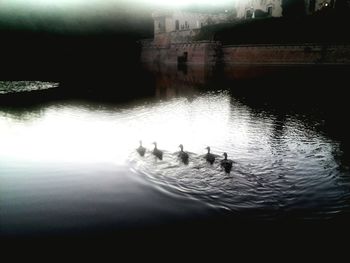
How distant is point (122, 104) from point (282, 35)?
104 ft

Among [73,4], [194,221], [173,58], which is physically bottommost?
[194,221]

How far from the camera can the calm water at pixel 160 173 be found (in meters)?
7.84

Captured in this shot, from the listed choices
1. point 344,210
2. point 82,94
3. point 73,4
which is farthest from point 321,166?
point 73,4

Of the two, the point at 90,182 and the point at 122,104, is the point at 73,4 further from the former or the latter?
the point at 90,182

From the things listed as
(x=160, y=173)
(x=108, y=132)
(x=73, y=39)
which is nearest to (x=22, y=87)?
(x=108, y=132)

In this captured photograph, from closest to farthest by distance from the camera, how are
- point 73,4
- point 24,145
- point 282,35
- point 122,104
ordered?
point 24,145 < point 122,104 < point 282,35 < point 73,4

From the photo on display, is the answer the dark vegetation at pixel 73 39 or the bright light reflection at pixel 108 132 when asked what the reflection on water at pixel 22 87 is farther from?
the dark vegetation at pixel 73 39

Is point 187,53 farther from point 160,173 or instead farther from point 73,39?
point 160,173

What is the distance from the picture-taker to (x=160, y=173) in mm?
10102

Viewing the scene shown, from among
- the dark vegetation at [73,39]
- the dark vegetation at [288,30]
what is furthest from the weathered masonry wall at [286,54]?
the dark vegetation at [73,39]

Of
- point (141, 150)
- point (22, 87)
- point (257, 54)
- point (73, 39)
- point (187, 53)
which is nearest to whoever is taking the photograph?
point (141, 150)

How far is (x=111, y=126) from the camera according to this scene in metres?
16.5

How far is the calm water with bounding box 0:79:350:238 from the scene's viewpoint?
309 inches

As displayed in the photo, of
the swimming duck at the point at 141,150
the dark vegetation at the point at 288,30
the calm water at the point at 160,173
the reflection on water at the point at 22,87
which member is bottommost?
the calm water at the point at 160,173
